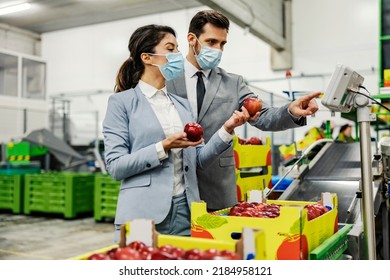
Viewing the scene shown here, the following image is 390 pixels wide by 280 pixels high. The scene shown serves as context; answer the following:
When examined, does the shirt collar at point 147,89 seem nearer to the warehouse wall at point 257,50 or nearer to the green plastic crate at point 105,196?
the green plastic crate at point 105,196

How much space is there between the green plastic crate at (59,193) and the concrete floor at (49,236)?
5.5 inches

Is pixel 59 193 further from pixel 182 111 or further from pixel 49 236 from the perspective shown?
pixel 182 111

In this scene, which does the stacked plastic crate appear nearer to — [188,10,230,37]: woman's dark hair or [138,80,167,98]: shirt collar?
[188,10,230,37]: woman's dark hair

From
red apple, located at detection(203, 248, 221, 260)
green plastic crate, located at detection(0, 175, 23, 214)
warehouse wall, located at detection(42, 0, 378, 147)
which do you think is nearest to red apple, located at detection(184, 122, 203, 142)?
red apple, located at detection(203, 248, 221, 260)

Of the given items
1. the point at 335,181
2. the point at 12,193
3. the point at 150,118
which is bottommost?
the point at 12,193

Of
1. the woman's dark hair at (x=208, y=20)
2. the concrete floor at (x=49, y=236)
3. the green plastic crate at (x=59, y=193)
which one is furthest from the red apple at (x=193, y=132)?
the green plastic crate at (x=59, y=193)

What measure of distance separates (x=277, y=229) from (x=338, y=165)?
1.57m

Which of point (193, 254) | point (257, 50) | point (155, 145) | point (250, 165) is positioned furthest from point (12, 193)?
point (193, 254)

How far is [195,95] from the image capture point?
5.74 feet

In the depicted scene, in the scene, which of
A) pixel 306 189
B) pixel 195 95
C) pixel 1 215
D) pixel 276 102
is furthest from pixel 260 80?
pixel 195 95

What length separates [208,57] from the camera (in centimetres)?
172

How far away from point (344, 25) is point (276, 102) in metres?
2.36

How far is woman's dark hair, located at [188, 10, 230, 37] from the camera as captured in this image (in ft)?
5.48

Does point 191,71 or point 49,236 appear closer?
point 191,71
